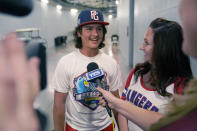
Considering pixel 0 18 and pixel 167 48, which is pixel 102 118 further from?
pixel 0 18

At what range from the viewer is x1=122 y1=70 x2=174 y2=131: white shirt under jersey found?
2.89ft

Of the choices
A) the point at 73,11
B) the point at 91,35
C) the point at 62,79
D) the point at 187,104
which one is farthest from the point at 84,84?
the point at 73,11

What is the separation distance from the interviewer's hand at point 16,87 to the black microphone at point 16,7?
0.04 metres

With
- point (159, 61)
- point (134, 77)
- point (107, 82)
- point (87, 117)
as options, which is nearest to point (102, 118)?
point (87, 117)

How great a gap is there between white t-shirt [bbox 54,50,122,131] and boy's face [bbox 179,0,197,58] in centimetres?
77

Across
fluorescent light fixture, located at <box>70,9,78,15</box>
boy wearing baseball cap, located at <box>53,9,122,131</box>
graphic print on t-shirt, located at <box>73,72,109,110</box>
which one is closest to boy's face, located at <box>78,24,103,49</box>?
boy wearing baseball cap, located at <box>53,9,122,131</box>

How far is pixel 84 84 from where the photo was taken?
1.06m

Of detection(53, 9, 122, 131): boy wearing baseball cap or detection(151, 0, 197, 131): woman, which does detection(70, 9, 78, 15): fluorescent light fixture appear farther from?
detection(151, 0, 197, 131): woman

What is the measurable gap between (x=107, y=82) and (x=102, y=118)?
304mm

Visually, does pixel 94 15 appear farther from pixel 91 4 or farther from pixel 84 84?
pixel 91 4

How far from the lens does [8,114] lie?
7.4 inches

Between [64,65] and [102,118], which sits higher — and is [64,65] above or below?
above

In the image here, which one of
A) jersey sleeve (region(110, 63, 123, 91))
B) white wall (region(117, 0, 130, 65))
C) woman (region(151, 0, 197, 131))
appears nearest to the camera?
woman (region(151, 0, 197, 131))

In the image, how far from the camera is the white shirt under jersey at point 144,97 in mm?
880
